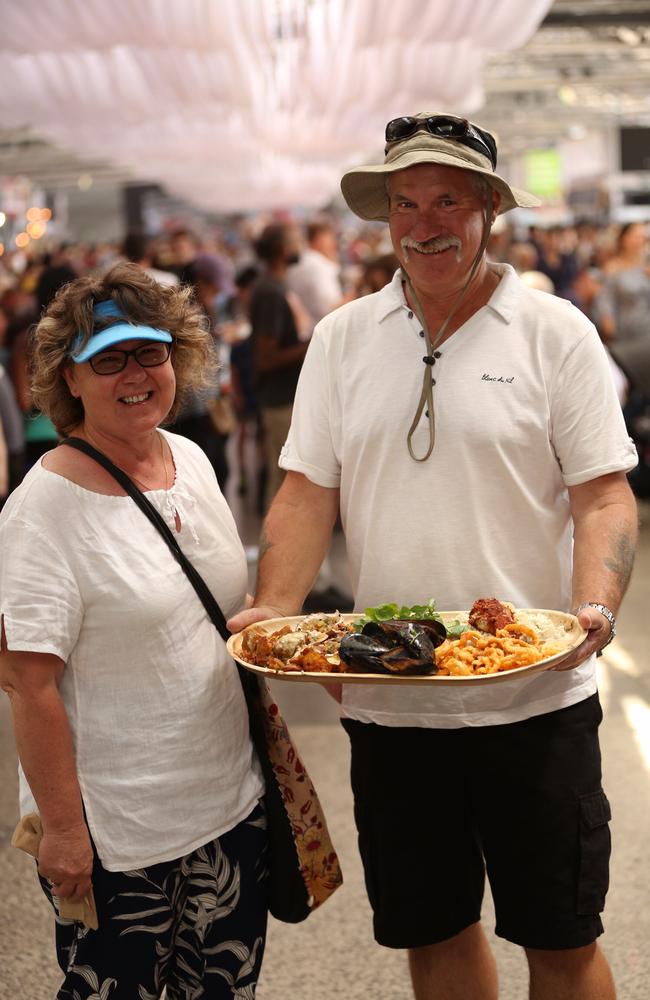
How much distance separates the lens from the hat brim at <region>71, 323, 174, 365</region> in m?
2.08

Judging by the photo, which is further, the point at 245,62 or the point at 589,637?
the point at 245,62

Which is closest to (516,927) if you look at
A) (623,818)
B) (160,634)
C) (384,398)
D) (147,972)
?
(147,972)

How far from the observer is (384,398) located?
89.4 inches

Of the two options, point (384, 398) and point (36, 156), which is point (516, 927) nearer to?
point (384, 398)

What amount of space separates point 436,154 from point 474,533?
67cm

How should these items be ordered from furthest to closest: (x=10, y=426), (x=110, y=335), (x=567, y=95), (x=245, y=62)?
(x=567, y=95)
(x=10, y=426)
(x=245, y=62)
(x=110, y=335)

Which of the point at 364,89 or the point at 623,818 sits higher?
the point at 364,89

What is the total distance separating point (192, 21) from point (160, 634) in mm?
3546

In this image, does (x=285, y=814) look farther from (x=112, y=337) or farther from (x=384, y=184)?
(x=384, y=184)

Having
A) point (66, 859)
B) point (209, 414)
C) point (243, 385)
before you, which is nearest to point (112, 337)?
point (66, 859)

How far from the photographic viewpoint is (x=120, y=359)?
6.96 feet

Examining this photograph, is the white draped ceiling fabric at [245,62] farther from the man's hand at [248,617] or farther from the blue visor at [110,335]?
the man's hand at [248,617]

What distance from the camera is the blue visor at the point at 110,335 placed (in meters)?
2.09

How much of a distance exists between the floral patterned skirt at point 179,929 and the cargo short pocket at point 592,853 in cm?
59
